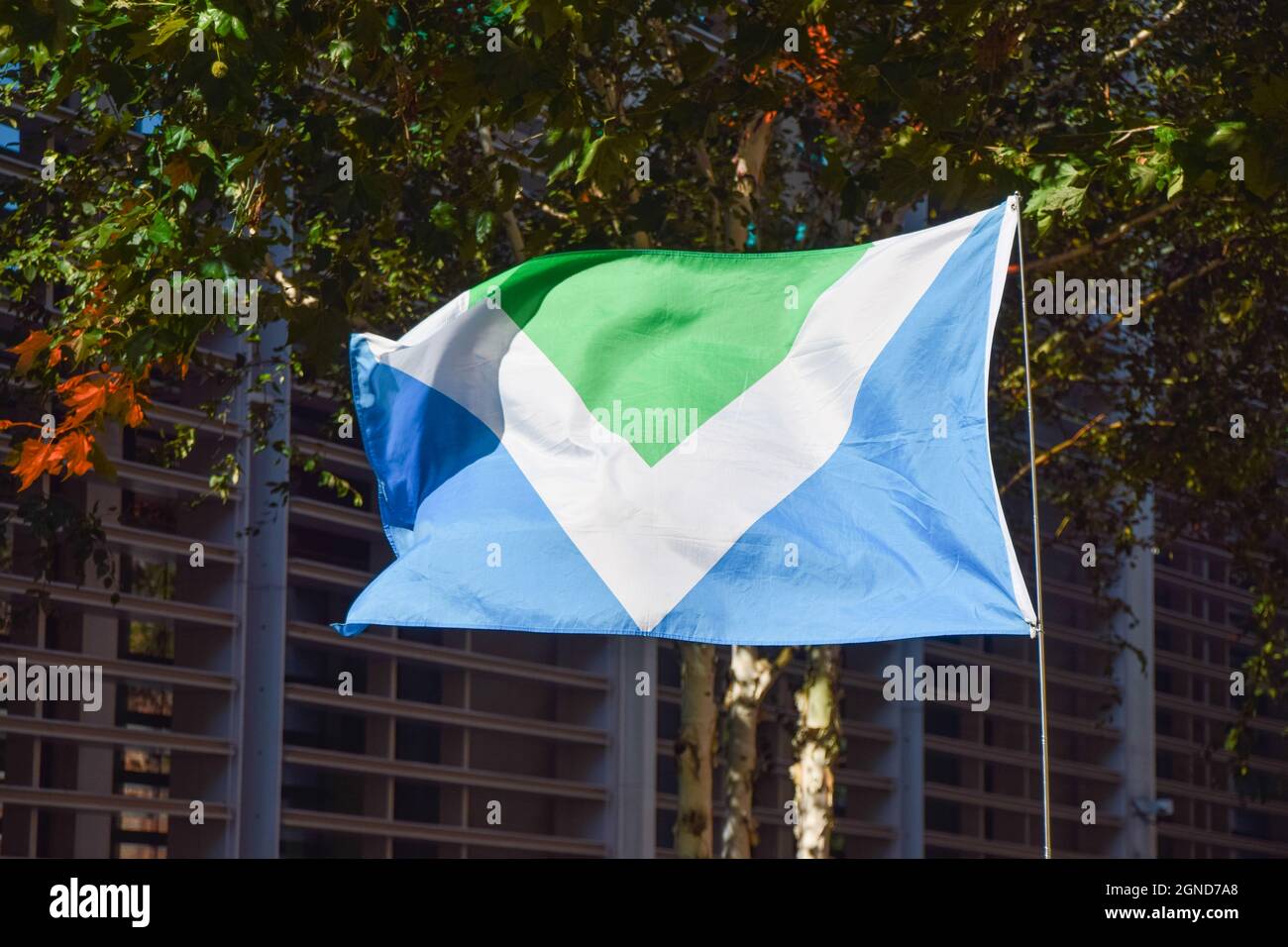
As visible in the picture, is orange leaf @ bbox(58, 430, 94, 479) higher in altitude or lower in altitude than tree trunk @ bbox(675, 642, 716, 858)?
higher


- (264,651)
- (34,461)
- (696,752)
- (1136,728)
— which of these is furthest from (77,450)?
(1136,728)

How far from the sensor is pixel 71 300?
1327 centimetres

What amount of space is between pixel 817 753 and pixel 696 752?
1.26 meters

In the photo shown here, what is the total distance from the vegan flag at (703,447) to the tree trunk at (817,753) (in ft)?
26.3

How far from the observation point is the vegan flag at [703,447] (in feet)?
23.1

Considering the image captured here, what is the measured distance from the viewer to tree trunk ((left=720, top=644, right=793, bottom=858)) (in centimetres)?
1519

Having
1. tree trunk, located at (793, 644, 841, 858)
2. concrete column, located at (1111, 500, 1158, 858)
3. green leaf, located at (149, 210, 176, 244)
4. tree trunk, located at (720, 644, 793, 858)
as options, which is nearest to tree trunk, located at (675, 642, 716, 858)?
tree trunk, located at (720, 644, 793, 858)

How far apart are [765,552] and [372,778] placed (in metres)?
16.4

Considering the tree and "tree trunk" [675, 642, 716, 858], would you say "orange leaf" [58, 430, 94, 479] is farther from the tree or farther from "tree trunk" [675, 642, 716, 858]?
"tree trunk" [675, 642, 716, 858]

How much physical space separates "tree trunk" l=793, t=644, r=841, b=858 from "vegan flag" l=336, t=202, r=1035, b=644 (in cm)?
800

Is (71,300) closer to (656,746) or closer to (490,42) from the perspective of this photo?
(490,42)

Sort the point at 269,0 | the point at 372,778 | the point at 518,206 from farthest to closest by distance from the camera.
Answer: the point at 372,778, the point at 518,206, the point at 269,0

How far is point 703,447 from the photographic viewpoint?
24.8 feet
